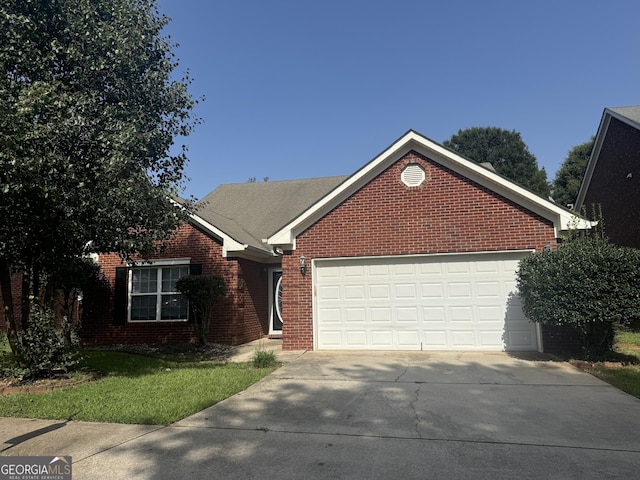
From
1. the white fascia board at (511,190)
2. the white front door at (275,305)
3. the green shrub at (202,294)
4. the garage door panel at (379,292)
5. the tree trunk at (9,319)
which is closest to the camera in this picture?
the tree trunk at (9,319)

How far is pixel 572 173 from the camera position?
35344 millimetres

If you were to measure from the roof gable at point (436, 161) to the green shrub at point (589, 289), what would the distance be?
4.01 feet

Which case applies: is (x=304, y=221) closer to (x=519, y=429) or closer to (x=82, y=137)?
(x=82, y=137)

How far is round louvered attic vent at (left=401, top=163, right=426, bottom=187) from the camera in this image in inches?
425

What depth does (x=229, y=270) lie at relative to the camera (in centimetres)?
1291

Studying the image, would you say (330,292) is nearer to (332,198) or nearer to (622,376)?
(332,198)

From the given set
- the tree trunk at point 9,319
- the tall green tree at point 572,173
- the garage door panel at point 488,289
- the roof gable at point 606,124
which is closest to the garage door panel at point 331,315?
the garage door panel at point 488,289

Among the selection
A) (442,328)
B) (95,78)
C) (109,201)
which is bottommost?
(442,328)

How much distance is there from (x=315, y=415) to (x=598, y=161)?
1750cm

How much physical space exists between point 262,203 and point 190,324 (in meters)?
7.33

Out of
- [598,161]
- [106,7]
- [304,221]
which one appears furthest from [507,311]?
[598,161]

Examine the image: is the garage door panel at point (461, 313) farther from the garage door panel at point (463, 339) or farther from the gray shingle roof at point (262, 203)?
the gray shingle roof at point (262, 203)

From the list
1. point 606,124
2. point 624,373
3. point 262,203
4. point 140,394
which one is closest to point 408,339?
point 624,373

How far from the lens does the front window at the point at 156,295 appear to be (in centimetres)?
1323
